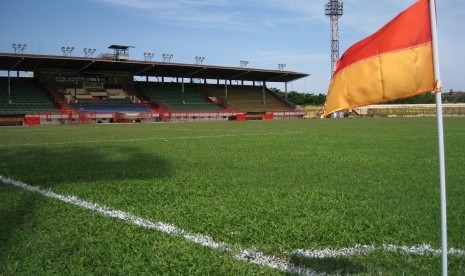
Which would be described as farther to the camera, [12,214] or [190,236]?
[12,214]

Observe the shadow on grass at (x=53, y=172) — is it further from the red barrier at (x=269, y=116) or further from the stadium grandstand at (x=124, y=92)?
the red barrier at (x=269, y=116)

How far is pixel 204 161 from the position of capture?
956 centimetres

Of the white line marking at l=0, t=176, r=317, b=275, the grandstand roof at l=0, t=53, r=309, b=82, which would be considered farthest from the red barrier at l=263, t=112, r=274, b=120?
the white line marking at l=0, t=176, r=317, b=275

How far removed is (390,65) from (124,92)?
2182 inches

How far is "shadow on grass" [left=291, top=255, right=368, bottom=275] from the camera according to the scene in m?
3.01

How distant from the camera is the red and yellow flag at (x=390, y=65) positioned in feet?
8.25

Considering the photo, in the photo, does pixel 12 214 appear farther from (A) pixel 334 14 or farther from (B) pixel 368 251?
(A) pixel 334 14

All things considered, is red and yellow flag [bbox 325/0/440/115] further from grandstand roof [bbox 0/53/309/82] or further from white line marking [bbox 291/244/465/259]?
grandstand roof [bbox 0/53/309/82]

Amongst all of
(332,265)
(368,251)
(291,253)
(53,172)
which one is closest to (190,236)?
(291,253)

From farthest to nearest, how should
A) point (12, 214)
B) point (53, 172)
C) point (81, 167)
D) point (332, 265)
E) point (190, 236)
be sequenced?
point (81, 167)
point (53, 172)
point (12, 214)
point (190, 236)
point (332, 265)

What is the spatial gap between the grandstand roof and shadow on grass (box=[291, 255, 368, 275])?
147 feet

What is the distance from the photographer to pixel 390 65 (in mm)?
2619

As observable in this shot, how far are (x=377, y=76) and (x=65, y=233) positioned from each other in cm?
282

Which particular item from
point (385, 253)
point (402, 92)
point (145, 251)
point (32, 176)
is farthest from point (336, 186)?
point (32, 176)
